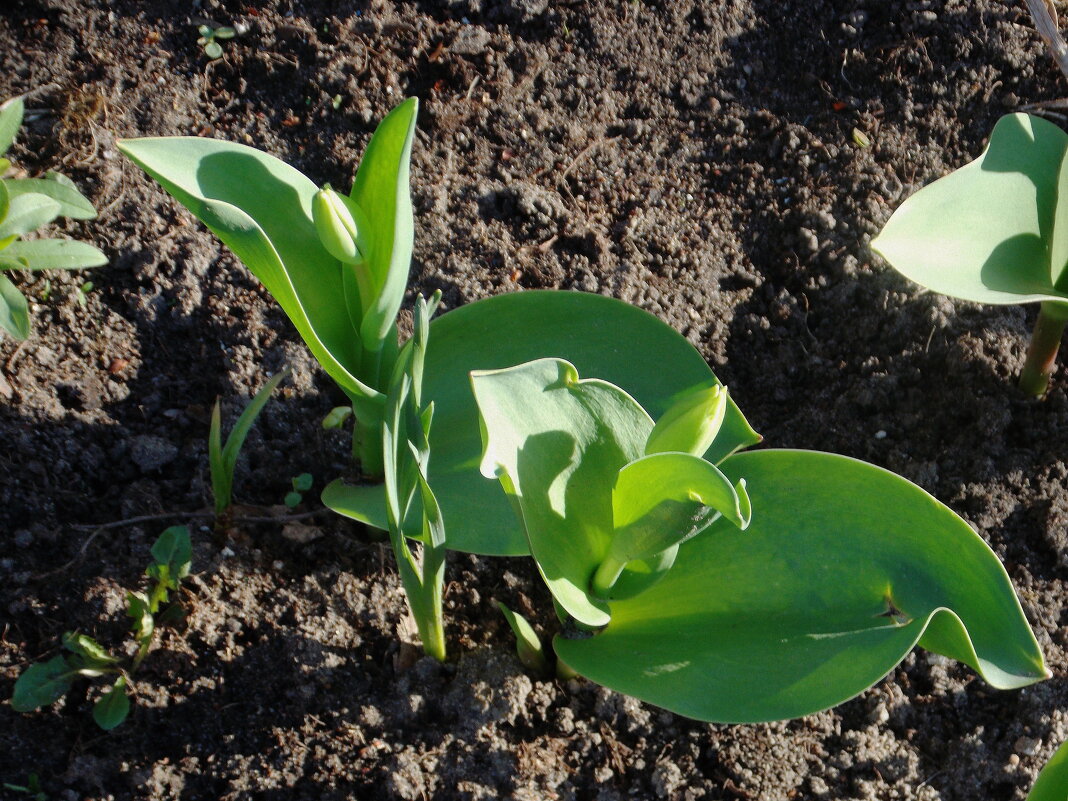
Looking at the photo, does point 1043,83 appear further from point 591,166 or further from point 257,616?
Answer: point 257,616

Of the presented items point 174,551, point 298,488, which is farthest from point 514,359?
point 174,551

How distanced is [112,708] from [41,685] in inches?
3.6

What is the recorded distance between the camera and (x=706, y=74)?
1.98 meters

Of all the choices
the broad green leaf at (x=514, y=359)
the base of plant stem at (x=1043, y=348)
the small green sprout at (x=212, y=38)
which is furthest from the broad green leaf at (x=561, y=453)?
the small green sprout at (x=212, y=38)

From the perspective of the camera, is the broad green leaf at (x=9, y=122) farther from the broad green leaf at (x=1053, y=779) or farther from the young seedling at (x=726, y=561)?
the broad green leaf at (x=1053, y=779)

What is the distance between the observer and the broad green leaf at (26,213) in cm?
139

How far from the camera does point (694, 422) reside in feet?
3.30

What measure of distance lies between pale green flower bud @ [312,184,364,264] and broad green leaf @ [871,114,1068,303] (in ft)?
2.39

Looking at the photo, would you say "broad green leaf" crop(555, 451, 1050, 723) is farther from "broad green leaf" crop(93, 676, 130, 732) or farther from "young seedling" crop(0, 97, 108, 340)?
"young seedling" crop(0, 97, 108, 340)

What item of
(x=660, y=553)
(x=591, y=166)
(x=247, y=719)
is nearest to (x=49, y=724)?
(x=247, y=719)

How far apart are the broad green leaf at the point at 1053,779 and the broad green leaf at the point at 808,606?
122 mm

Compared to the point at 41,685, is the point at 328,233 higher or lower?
higher

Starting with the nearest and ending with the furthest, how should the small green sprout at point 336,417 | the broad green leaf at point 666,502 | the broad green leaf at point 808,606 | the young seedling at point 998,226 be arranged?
the broad green leaf at point 666,502, the broad green leaf at point 808,606, the young seedling at point 998,226, the small green sprout at point 336,417

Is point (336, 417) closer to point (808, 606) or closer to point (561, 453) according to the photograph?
point (561, 453)
